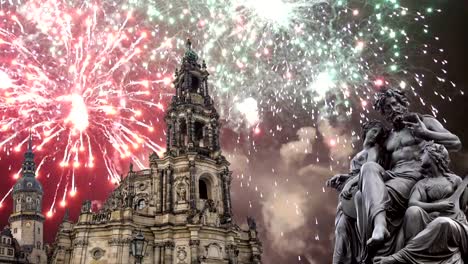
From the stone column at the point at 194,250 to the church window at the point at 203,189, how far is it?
5905mm

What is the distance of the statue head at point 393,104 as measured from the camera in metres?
5.99

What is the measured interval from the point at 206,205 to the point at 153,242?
5404 mm

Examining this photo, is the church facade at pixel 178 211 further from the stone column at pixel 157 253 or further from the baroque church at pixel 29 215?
the baroque church at pixel 29 215

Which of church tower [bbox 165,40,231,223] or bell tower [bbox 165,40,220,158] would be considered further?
bell tower [bbox 165,40,220,158]

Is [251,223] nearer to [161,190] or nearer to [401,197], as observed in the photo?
[161,190]

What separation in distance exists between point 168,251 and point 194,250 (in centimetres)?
219

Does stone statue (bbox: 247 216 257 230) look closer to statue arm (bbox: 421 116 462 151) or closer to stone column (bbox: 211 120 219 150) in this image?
stone column (bbox: 211 120 219 150)

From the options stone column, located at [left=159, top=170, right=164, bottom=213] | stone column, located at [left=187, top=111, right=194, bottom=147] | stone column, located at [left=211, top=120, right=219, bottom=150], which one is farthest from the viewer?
stone column, located at [left=211, top=120, right=219, bottom=150]

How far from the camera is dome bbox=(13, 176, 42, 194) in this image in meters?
73.3

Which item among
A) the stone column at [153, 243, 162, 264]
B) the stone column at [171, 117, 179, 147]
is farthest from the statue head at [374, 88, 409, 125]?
the stone column at [171, 117, 179, 147]

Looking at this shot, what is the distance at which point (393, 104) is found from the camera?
19.8 feet

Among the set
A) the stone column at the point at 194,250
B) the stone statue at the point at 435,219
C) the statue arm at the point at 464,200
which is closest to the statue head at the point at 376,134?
the stone statue at the point at 435,219

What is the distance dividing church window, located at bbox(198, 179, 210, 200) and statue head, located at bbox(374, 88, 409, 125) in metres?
36.9

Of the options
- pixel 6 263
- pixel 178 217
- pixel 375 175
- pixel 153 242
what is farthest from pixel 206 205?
pixel 375 175
